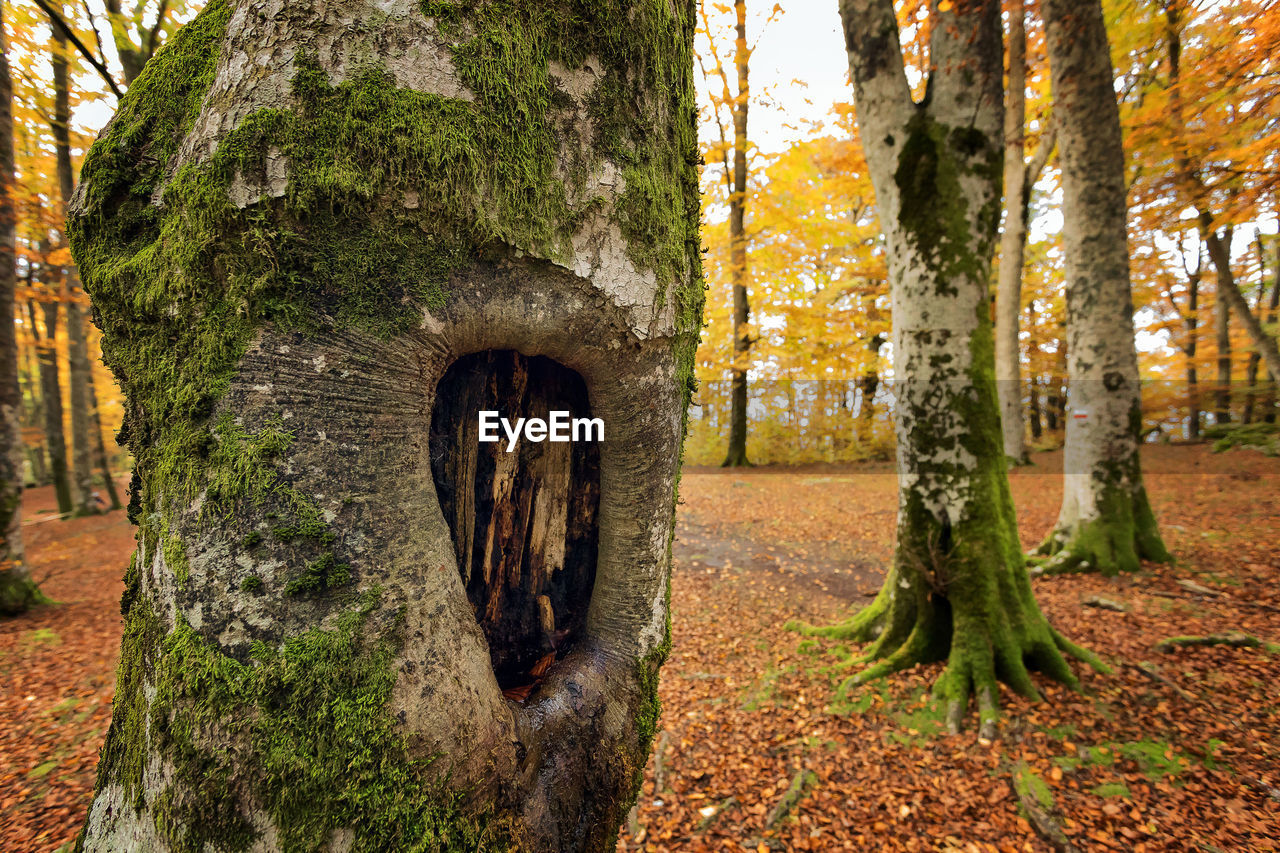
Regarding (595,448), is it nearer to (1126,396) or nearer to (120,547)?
(1126,396)

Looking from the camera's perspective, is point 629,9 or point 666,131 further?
point 666,131

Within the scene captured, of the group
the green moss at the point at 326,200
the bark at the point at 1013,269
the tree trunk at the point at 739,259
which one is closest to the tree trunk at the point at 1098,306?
the bark at the point at 1013,269

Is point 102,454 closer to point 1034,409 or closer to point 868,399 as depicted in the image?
point 868,399

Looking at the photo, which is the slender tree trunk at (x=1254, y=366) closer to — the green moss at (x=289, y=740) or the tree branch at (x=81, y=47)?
the green moss at (x=289, y=740)

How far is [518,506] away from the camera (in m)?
1.60

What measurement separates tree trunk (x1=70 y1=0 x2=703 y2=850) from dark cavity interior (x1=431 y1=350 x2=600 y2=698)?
0.24 metres

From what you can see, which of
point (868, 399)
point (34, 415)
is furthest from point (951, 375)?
point (34, 415)

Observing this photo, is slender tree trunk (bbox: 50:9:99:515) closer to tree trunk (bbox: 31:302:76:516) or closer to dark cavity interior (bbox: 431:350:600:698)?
tree trunk (bbox: 31:302:76:516)

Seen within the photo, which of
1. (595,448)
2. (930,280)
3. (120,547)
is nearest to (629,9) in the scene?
(595,448)

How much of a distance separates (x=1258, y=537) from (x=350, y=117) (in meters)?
9.49

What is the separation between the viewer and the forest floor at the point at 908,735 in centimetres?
261

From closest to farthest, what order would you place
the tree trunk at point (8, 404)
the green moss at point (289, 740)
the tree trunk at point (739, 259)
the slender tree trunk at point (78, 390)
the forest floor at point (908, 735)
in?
the green moss at point (289, 740) → the forest floor at point (908, 735) → the tree trunk at point (8, 404) → the slender tree trunk at point (78, 390) → the tree trunk at point (739, 259)

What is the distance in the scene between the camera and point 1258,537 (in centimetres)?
598

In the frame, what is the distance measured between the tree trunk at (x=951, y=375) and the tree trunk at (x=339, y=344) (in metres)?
3.35
